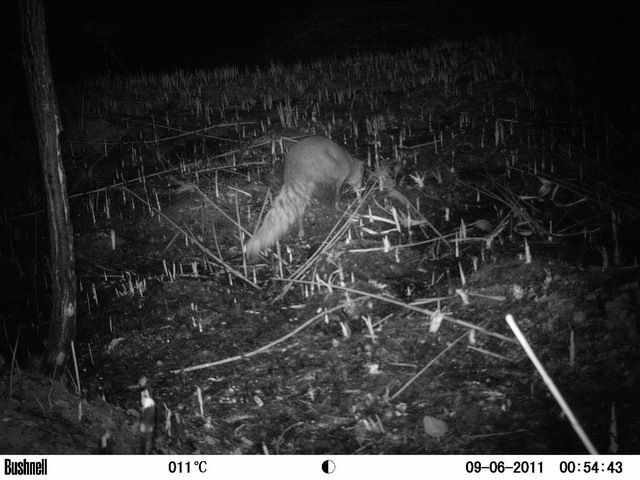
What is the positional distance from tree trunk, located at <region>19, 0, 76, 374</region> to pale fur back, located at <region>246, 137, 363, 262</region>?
1383 mm

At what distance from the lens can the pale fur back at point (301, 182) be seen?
3783mm

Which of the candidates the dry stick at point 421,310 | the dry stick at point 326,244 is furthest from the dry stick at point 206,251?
the dry stick at point 421,310

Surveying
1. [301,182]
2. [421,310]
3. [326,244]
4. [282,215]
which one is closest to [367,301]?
[421,310]

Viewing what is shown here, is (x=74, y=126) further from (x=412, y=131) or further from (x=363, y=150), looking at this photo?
(x=412, y=131)

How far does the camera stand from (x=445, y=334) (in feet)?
8.66

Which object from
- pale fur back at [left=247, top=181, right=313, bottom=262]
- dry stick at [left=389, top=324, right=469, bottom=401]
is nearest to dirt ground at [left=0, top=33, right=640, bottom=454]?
dry stick at [left=389, top=324, right=469, bottom=401]

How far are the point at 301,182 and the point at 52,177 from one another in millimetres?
1942

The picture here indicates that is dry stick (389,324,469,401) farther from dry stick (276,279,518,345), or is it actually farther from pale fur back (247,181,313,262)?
pale fur back (247,181,313,262)

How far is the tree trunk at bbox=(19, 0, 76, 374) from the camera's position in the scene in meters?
2.38

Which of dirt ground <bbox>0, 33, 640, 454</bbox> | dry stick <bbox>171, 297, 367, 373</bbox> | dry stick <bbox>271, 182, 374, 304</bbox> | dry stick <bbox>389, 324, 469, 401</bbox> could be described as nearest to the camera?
dirt ground <bbox>0, 33, 640, 454</bbox>

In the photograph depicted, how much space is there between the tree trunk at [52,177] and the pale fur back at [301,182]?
138 centimetres
